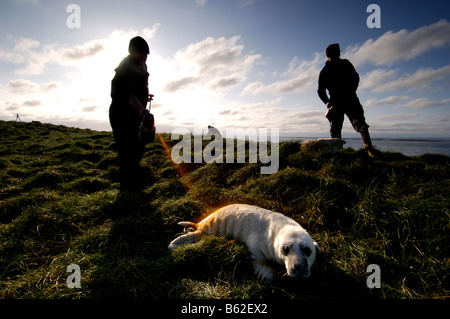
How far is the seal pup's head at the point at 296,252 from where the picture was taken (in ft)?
7.39

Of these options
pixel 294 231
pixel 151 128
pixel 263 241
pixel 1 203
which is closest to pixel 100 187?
pixel 1 203

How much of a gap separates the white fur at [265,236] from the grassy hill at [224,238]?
0.22m

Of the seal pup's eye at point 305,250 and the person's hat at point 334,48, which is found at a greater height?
the person's hat at point 334,48

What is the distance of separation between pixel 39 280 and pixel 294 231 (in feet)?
10.6

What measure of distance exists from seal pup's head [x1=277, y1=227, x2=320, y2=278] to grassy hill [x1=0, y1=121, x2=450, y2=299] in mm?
298

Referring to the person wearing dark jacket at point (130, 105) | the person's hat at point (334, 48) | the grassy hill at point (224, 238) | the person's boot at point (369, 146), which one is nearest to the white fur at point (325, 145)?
the grassy hill at point (224, 238)

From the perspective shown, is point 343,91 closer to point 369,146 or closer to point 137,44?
point 369,146

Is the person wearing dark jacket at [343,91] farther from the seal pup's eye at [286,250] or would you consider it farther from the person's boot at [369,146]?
the seal pup's eye at [286,250]

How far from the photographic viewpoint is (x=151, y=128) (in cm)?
491

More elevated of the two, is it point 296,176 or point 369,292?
point 296,176
